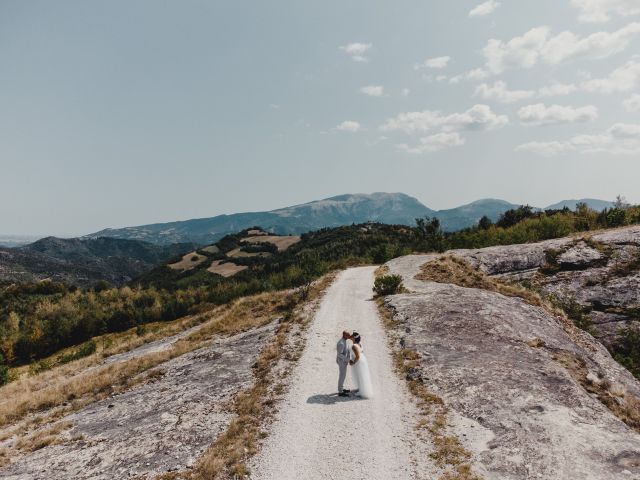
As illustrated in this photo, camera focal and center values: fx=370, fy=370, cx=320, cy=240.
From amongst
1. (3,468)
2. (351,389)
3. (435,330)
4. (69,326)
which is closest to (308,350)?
→ (351,389)

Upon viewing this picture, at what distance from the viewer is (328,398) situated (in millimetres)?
15102

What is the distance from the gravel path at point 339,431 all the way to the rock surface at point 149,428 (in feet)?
8.61

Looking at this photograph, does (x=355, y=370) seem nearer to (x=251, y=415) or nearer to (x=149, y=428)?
(x=251, y=415)

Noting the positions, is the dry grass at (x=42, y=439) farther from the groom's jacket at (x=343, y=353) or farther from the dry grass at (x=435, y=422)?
the dry grass at (x=435, y=422)

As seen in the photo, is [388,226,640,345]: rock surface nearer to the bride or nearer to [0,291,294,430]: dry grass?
[0,291,294,430]: dry grass

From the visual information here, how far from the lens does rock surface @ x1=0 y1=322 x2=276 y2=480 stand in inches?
475

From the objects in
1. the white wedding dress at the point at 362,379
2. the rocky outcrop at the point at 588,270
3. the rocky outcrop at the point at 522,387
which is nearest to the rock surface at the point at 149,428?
the white wedding dress at the point at 362,379

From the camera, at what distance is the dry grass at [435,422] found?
1022 centimetres

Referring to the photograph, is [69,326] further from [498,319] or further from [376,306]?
[498,319]

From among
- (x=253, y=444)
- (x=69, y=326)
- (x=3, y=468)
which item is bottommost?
(x=69, y=326)

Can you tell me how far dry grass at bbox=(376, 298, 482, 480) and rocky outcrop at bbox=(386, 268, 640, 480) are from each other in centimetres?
28

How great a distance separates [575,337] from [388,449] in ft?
59.3

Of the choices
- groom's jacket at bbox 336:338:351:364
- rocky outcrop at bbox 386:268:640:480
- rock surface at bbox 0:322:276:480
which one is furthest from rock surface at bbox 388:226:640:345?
rock surface at bbox 0:322:276:480

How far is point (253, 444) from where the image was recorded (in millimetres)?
11953
